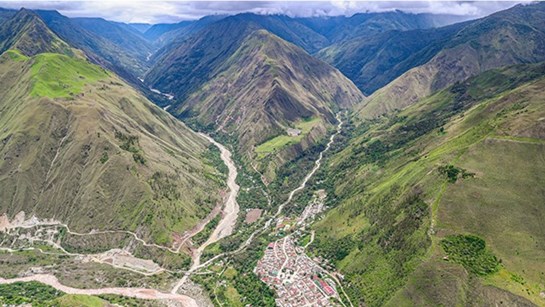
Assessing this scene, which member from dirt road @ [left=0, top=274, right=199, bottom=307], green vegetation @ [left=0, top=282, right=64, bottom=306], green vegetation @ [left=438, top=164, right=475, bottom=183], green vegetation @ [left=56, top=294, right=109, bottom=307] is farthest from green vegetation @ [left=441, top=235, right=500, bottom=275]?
green vegetation @ [left=0, top=282, right=64, bottom=306]

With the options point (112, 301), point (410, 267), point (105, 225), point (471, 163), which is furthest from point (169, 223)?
point (471, 163)

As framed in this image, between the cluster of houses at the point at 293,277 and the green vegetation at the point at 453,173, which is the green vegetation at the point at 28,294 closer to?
the cluster of houses at the point at 293,277

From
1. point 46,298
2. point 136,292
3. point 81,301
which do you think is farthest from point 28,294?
point 136,292

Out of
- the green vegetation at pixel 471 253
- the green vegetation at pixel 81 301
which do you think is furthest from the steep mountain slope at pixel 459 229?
the green vegetation at pixel 81 301

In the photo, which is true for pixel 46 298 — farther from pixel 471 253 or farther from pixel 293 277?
pixel 471 253

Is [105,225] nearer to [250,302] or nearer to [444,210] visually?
[250,302]

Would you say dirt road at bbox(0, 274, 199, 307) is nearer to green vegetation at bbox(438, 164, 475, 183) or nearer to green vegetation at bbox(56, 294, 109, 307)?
green vegetation at bbox(56, 294, 109, 307)

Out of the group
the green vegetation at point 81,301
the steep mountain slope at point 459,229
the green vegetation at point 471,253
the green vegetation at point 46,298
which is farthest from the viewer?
the green vegetation at point 46,298

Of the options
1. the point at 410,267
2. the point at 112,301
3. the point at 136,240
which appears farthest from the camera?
the point at 136,240
